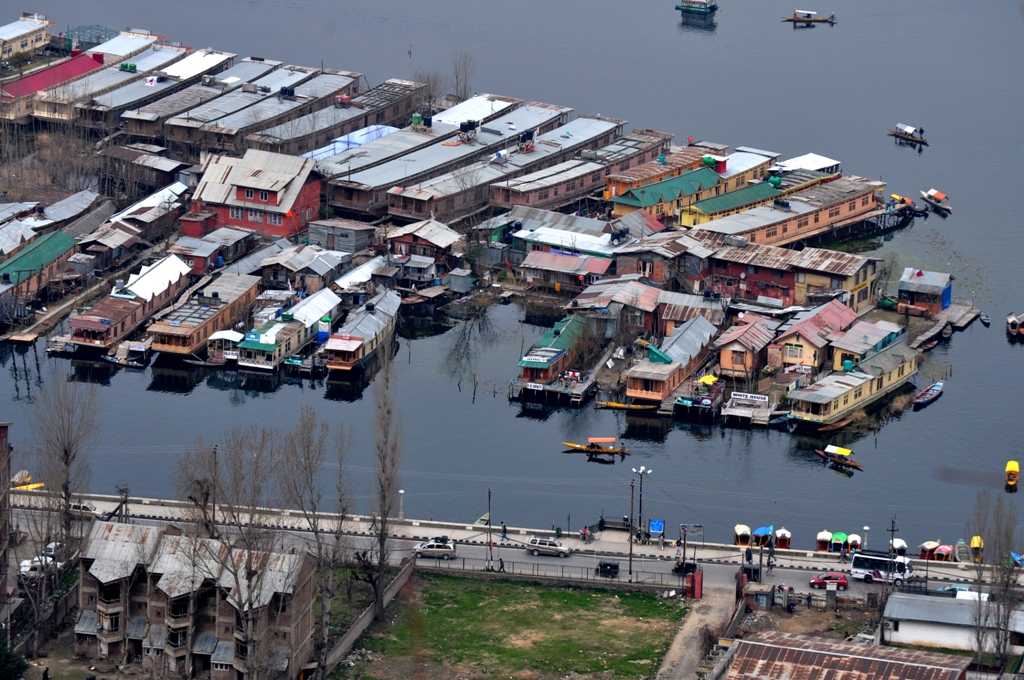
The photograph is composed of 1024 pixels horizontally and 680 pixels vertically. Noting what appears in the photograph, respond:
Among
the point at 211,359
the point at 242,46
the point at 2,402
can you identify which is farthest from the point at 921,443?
the point at 242,46

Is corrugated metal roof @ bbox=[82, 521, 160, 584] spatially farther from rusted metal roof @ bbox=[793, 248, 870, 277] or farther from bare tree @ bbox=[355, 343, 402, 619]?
rusted metal roof @ bbox=[793, 248, 870, 277]

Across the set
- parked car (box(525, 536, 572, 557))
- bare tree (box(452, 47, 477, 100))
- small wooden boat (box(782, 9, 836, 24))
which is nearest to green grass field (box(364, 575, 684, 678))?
parked car (box(525, 536, 572, 557))

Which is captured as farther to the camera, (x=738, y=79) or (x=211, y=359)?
(x=738, y=79)

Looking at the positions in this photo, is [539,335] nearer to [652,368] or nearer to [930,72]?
[652,368]

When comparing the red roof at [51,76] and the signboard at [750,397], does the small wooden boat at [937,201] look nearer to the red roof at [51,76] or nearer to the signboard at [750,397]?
the signboard at [750,397]

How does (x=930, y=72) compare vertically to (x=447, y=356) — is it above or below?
above

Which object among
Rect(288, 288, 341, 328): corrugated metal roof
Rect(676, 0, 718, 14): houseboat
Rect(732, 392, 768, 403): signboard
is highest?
Rect(676, 0, 718, 14): houseboat
